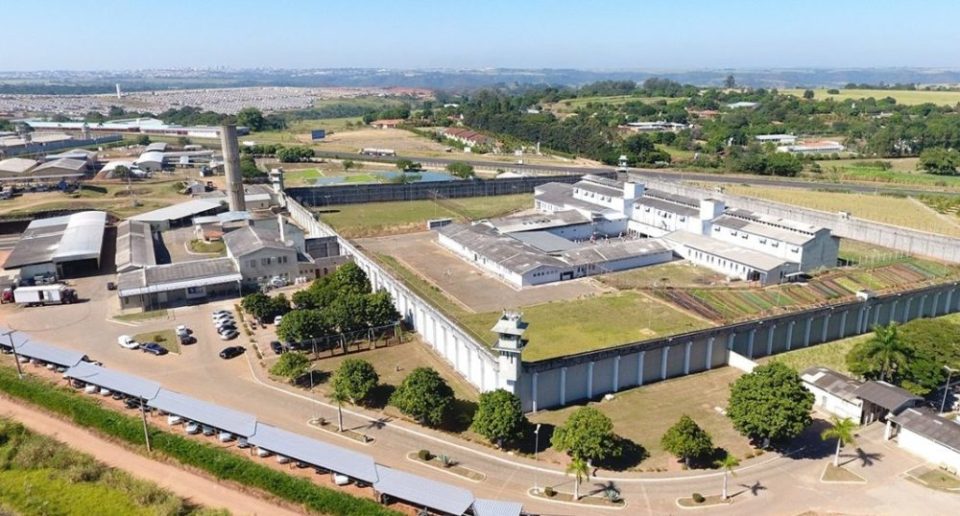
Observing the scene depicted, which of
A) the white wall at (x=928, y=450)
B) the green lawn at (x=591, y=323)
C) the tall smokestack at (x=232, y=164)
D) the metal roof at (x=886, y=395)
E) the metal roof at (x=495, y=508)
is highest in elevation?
the tall smokestack at (x=232, y=164)

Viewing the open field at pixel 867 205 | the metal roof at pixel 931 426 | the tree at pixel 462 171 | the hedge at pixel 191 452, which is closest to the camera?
the hedge at pixel 191 452

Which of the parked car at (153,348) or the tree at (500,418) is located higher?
the tree at (500,418)

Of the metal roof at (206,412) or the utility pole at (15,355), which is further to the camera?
the utility pole at (15,355)

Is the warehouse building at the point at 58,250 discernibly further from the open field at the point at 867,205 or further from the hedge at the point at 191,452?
the open field at the point at 867,205

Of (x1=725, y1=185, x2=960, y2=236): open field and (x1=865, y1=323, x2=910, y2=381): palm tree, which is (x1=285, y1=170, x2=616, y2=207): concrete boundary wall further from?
(x1=865, y1=323, x2=910, y2=381): palm tree

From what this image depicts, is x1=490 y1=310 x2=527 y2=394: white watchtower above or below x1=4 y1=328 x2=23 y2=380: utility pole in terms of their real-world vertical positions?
above

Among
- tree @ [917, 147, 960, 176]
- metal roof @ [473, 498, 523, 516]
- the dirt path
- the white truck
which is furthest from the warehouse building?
tree @ [917, 147, 960, 176]

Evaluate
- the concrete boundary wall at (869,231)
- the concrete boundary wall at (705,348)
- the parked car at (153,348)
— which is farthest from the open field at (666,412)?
the concrete boundary wall at (869,231)

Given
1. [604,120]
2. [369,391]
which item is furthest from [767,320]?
[604,120]
